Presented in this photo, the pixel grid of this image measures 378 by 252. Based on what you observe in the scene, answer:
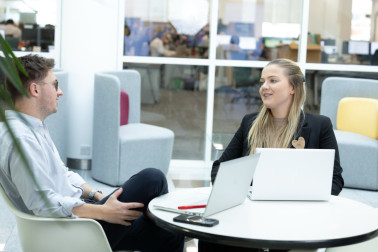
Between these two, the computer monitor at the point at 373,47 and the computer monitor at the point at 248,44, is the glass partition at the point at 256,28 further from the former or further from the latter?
the computer monitor at the point at 373,47

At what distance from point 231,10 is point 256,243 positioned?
492 cm

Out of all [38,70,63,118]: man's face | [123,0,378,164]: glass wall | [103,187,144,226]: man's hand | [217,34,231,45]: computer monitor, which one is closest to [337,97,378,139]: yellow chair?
[123,0,378,164]: glass wall

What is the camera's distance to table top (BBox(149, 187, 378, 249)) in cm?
193

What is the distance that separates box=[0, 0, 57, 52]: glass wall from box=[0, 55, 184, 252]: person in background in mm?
3844

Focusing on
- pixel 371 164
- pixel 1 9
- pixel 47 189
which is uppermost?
pixel 1 9

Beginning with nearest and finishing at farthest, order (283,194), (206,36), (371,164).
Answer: (283,194) → (371,164) → (206,36)

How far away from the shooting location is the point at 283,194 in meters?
2.42

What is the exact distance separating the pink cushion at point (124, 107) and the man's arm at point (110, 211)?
3.50m

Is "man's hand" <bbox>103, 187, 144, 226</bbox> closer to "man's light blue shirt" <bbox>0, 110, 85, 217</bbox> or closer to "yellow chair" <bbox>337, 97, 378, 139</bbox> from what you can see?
"man's light blue shirt" <bbox>0, 110, 85, 217</bbox>

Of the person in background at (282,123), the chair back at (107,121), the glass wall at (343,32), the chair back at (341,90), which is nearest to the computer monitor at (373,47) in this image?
the glass wall at (343,32)

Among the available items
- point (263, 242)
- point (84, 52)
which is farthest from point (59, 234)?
point (84, 52)

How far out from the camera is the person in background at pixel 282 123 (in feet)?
9.80

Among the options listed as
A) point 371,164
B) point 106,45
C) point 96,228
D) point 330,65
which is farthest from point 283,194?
point 330,65

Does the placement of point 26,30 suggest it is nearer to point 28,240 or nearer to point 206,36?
point 206,36
